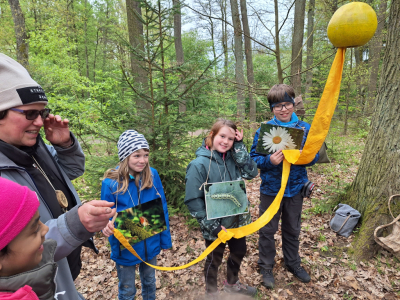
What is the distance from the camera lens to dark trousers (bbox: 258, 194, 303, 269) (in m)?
2.76

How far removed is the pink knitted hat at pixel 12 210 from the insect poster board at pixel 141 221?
4.26 feet

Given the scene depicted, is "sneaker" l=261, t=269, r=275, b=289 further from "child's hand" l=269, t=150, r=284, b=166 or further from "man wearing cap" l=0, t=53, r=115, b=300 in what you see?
"man wearing cap" l=0, t=53, r=115, b=300

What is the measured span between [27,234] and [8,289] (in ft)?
0.68

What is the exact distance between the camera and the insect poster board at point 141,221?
83.0 inches

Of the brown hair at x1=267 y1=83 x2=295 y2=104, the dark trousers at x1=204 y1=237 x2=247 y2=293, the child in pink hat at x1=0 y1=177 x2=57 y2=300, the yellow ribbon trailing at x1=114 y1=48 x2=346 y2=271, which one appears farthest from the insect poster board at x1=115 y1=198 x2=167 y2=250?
the brown hair at x1=267 y1=83 x2=295 y2=104

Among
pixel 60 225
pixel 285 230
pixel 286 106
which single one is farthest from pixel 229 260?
pixel 60 225

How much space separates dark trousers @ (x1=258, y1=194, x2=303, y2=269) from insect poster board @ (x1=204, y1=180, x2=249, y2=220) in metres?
0.62

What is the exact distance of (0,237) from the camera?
770 mm

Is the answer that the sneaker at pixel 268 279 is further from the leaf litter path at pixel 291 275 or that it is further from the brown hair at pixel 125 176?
the brown hair at pixel 125 176

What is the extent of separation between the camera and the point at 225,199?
7.45ft

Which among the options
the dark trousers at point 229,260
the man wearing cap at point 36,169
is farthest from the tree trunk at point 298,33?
the man wearing cap at point 36,169

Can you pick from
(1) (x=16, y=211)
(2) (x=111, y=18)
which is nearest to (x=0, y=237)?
(1) (x=16, y=211)

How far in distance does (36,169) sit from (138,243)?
→ 4.31 ft

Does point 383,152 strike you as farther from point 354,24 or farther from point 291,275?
point 354,24
